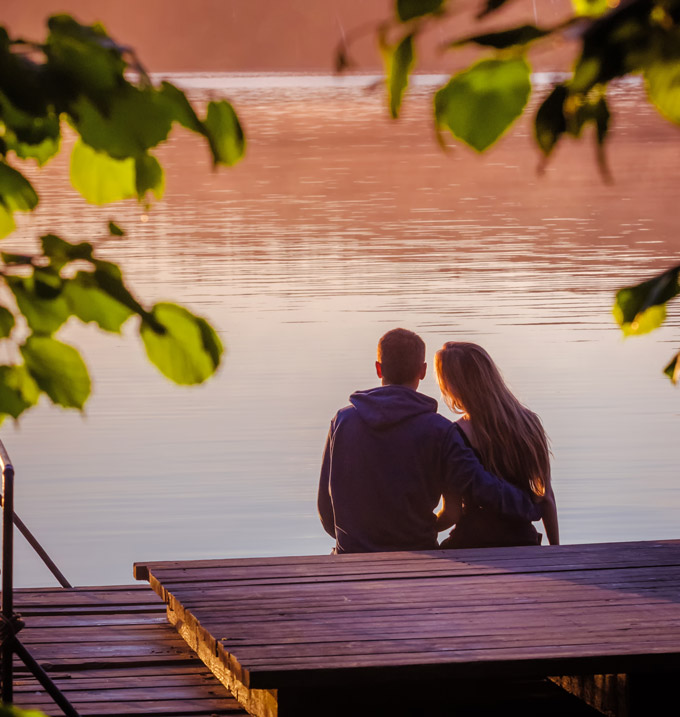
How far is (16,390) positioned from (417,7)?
42 cm

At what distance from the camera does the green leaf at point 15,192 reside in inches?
40.8

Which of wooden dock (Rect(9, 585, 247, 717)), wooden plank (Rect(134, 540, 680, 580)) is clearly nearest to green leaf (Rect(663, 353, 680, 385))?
wooden dock (Rect(9, 585, 247, 717))

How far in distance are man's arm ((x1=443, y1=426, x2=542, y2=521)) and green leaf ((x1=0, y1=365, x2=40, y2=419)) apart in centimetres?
333

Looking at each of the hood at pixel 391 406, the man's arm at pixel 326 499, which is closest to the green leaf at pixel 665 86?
the hood at pixel 391 406

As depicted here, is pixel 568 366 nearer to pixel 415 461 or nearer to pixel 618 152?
pixel 415 461

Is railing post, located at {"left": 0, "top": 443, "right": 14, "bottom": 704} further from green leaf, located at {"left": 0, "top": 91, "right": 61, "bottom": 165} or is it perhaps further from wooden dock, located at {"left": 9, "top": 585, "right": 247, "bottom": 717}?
green leaf, located at {"left": 0, "top": 91, "right": 61, "bottom": 165}

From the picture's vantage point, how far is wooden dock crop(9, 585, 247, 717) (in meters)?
3.86

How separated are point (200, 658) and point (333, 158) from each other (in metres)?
49.7

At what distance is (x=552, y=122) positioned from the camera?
2.87 ft

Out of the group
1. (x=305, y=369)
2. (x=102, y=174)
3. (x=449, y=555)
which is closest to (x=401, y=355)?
(x=449, y=555)

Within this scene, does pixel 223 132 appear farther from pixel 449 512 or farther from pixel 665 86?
pixel 449 512

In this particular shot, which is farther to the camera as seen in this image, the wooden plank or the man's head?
the man's head

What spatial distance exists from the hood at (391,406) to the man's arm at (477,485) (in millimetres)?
124

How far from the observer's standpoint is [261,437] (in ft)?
33.9
